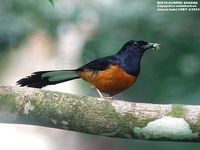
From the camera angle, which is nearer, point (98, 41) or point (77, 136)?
point (98, 41)

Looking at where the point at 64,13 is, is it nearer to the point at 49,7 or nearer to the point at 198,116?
the point at 49,7

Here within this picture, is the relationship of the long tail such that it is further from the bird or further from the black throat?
the black throat

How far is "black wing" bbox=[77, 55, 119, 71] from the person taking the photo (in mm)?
1746

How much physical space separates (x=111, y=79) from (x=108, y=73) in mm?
23

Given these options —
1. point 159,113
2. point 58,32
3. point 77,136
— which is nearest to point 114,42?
point 58,32

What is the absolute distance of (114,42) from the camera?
193cm

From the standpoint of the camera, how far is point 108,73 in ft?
5.69

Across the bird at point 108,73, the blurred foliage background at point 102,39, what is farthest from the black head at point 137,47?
the blurred foliage background at point 102,39

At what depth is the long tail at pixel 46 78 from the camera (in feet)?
5.52

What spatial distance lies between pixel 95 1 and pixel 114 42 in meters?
0.17

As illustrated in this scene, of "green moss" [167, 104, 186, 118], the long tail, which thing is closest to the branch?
"green moss" [167, 104, 186, 118]

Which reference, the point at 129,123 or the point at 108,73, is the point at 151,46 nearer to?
the point at 108,73

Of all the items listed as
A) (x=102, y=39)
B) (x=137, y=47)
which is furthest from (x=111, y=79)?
(x=102, y=39)

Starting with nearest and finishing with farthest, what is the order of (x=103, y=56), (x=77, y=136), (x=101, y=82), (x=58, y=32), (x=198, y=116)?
(x=198, y=116) < (x=101, y=82) < (x=103, y=56) < (x=58, y=32) < (x=77, y=136)
